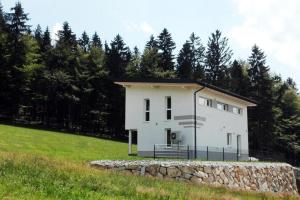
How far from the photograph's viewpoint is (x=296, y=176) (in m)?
41.2

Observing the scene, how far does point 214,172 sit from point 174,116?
9553 millimetres

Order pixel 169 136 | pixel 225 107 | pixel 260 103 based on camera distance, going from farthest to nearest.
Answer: pixel 260 103, pixel 225 107, pixel 169 136

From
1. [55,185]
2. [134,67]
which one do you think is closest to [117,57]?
[134,67]

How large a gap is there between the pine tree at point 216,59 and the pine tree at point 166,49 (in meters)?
6.82

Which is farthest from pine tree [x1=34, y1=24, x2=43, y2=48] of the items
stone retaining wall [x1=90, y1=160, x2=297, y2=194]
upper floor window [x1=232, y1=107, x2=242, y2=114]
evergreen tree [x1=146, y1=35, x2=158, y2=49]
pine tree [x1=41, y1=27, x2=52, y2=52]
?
stone retaining wall [x1=90, y1=160, x2=297, y2=194]

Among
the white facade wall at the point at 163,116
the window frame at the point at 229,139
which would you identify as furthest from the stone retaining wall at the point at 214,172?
the window frame at the point at 229,139

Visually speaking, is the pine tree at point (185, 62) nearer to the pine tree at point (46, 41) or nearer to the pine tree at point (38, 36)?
the pine tree at point (46, 41)

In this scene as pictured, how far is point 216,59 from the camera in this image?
271 feet

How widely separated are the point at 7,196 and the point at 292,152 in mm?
66378

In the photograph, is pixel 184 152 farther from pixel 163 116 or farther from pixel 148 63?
pixel 148 63

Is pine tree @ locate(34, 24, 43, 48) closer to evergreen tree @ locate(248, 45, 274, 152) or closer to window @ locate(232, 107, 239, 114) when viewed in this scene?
evergreen tree @ locate(248, 45, 274, 152)

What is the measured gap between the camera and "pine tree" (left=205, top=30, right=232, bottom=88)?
81.4 meters

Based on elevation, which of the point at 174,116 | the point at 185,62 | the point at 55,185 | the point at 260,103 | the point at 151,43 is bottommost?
the point at 55,185

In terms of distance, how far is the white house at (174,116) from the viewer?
36463mm
